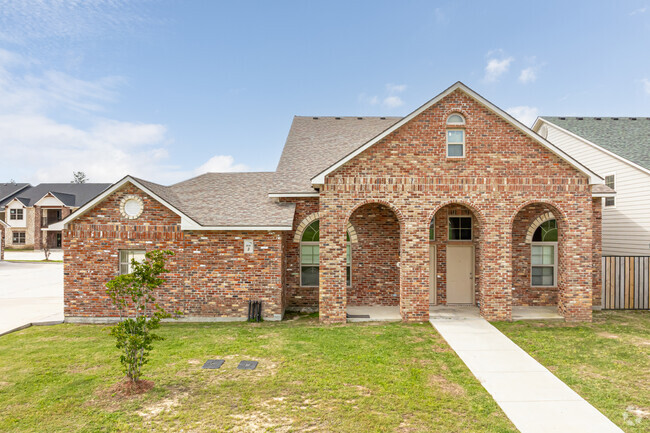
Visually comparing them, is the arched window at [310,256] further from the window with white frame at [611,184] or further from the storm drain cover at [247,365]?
the window with white frame at [611,184]

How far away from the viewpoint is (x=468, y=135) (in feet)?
36.2

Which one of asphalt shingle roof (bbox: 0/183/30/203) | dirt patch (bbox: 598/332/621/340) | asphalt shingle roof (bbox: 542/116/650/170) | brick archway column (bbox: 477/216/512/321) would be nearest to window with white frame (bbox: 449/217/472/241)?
brick archway column (bbox: 477/216/512/321)

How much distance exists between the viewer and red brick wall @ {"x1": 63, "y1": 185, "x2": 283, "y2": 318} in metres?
11.2

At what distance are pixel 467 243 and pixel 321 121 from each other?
9.57 meters

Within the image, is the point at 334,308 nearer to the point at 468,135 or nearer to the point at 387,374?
the point at 387,374

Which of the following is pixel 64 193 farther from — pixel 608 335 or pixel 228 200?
pixel 608 335

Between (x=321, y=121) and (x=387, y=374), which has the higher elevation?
(x=321, y=121)

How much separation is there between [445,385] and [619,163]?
48.0 ft

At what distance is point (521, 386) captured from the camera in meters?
6.70

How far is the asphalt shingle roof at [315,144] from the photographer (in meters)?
13.0

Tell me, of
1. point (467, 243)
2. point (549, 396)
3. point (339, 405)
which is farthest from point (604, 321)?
point (339, 405)

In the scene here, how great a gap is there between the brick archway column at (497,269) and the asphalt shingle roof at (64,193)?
1973 inches

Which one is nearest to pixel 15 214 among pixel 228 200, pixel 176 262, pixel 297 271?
pixel 228 200

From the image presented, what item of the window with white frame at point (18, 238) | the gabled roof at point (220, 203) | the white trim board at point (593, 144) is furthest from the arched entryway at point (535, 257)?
the window with white frame at point (18, 238)
